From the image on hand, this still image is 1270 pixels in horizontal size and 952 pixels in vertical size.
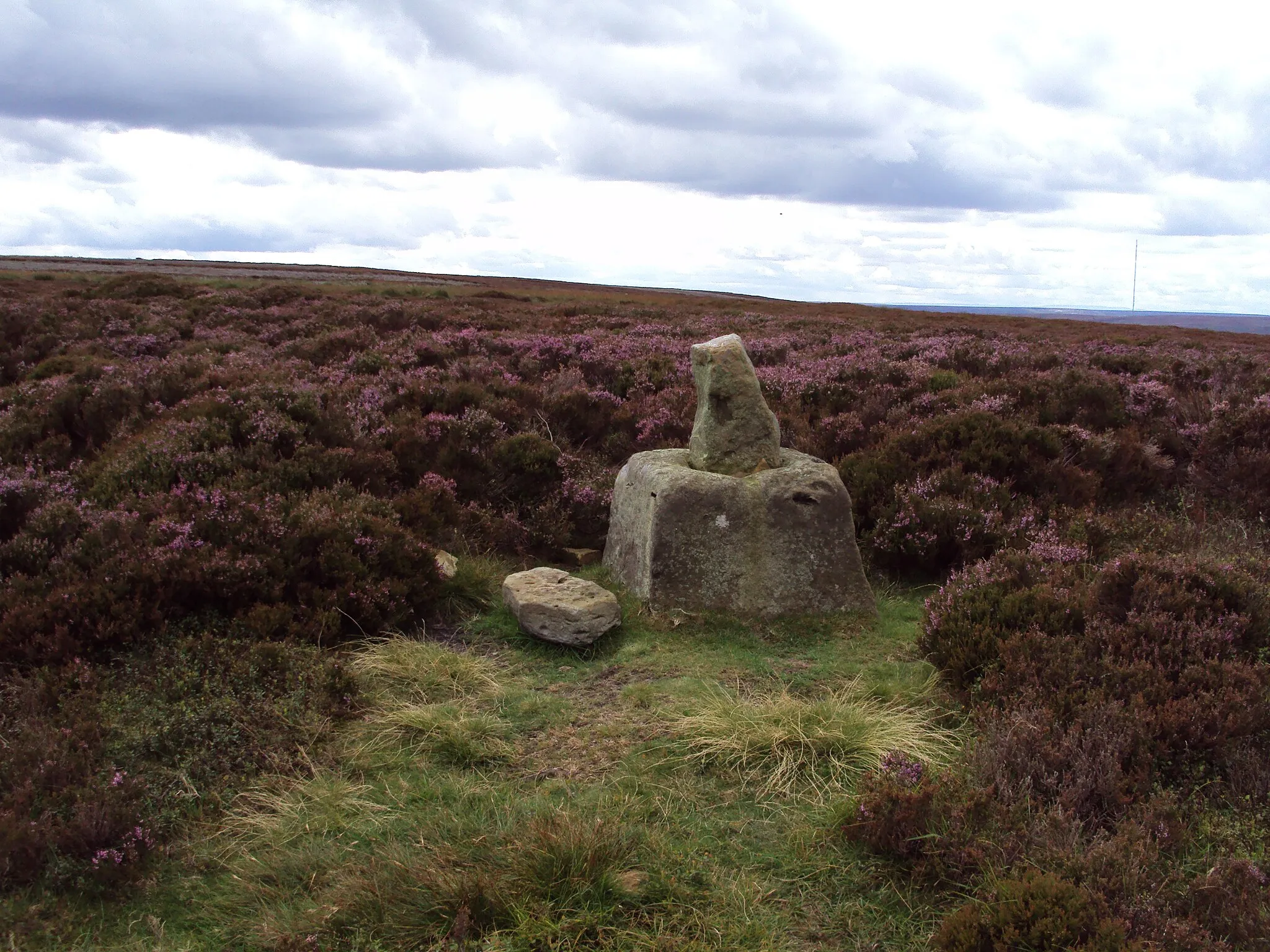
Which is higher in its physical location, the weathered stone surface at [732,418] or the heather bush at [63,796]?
the weathered stone surface at [732,418]

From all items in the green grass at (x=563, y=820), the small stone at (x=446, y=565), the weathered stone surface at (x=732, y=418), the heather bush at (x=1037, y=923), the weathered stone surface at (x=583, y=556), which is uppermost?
the weathered stone surface at (x=732, y=418)

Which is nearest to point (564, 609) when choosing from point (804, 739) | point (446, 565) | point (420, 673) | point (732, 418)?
point (420, 673)

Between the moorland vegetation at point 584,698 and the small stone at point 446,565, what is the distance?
0.37 feet

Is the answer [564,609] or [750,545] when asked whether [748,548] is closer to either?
[750,545]

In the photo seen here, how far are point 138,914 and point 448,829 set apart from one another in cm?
130

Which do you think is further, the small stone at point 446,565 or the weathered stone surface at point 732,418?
the weathered stone surface at point 732,418

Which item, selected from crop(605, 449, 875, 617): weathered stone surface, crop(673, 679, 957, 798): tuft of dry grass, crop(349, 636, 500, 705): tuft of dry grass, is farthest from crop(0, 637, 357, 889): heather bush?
crop(605, 449, 875, 617): weathered stone surface

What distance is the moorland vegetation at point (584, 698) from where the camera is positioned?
3.57m

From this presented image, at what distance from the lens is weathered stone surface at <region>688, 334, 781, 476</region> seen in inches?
292

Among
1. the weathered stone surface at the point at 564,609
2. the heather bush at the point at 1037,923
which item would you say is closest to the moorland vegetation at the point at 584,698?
the heather bush at the point at 1037,923

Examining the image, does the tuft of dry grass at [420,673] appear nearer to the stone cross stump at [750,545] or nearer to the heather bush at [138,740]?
the heather bush at [138,740]

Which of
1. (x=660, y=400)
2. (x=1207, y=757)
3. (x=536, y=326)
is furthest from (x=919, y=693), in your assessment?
(x=536, y=326)

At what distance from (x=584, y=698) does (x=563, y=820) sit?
1756 mm

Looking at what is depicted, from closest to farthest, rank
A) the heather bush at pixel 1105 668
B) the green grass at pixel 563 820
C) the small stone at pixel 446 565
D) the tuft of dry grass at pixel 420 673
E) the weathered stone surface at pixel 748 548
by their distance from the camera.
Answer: the green grass at pixel 563 820
the heather bush at pixel 1105 668
the tuft of dry grass at pixel 420 673
the weathered stone surface at pixel 748 548
the small stone at pixel 446 565
